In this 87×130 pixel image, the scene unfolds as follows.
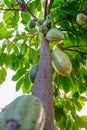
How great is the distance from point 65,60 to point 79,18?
53 cm

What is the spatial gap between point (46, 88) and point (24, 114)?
0.89ft

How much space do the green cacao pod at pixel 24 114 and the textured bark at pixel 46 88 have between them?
0.11 meters

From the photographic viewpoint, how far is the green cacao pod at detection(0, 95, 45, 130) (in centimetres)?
70

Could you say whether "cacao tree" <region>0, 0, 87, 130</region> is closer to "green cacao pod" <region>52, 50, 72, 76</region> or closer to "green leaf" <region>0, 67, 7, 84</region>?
"green leaf" <region>0, 67, 7, 84</region>

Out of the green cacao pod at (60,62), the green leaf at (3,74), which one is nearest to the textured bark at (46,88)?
the green cacao pod at (60,62)

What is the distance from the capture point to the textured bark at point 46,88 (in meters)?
0.89

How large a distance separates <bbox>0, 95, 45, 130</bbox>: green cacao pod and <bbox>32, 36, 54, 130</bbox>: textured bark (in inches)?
4.3

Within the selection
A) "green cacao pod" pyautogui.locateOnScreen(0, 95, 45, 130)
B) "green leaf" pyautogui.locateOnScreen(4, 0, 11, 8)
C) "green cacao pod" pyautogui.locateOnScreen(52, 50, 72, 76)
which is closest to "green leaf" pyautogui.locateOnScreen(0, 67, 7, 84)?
"green leaf" pyautogui.locateOnScreen(4, 0, 11, 8)

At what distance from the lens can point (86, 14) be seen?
1.84 m

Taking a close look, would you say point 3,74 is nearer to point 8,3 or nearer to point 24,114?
point 8,3

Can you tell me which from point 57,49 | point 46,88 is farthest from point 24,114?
point 57,49

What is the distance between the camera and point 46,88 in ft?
3.22

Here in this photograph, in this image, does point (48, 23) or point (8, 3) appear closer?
point (48, 23)

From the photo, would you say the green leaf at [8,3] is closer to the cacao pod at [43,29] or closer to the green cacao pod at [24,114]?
the cacao pod at [43,29]
